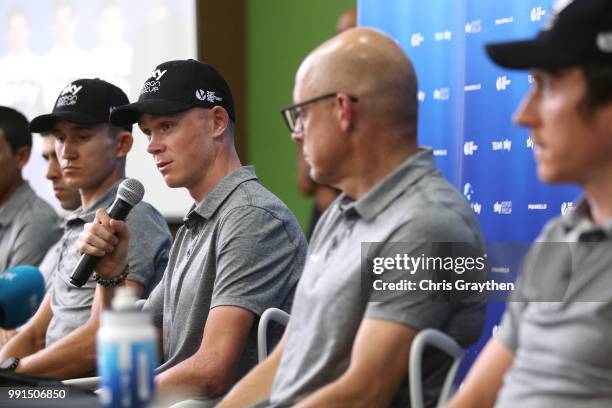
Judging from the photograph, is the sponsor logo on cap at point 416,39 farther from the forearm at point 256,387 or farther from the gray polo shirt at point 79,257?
the forearm at point 256,387

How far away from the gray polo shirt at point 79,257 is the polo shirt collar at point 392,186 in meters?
1.15

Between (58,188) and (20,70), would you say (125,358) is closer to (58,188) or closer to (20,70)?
(58,188)

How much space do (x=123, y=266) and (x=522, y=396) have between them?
1.58m

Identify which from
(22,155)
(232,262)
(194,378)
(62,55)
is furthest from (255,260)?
(62,55)

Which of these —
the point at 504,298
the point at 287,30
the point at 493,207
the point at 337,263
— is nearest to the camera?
the point at 337,263

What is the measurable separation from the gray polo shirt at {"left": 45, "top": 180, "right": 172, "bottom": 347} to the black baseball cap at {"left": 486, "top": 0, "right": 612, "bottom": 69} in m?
1.70

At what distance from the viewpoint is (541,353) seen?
4.85 feet

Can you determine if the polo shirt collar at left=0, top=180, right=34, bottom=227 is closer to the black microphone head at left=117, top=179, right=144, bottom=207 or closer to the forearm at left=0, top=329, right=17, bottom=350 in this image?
the forearm at left=0, top=329, right=17, bottom=350

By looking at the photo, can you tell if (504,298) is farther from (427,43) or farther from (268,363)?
(427,43)

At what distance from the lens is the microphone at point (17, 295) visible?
2804 millimetres

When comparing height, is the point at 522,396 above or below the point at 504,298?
above

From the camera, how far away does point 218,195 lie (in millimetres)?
2631

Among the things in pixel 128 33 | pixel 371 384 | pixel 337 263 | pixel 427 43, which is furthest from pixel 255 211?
pixel 128 33

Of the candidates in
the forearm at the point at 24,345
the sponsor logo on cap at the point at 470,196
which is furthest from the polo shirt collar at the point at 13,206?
the sponsor logo on cap at the point at 470,196
